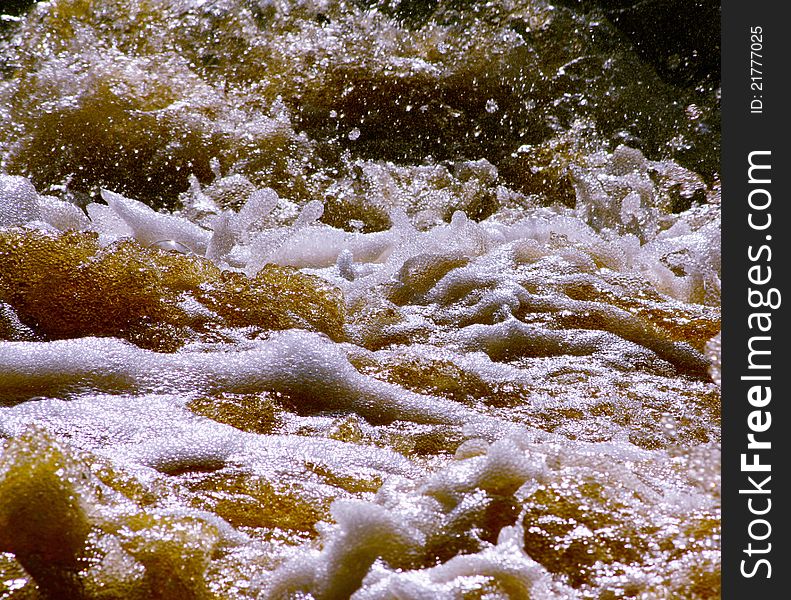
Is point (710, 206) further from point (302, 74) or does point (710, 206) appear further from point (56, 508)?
point (56, 508)

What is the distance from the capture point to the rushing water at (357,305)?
833mm

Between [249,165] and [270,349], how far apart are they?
1.60 meters

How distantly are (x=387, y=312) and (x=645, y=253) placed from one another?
0.83 meters

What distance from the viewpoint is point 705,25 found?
136 inches

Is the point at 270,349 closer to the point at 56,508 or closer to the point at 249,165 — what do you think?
the point at 56,508

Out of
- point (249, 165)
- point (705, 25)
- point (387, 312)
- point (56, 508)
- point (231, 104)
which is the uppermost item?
point (705, 25)

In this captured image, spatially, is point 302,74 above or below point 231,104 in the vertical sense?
above

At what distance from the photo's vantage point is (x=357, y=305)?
164 centimetres

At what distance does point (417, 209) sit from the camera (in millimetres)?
2707

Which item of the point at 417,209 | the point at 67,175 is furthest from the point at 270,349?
the point at 67,175

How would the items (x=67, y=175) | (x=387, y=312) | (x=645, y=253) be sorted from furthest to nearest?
(x=67, y=175) → (x=645, y=253) → (x=387, y=312)

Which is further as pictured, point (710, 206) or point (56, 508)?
point (710, 206)

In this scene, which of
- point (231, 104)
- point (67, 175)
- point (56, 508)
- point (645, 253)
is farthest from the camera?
point (231, 104)

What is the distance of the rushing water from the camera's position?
0.83 meters
